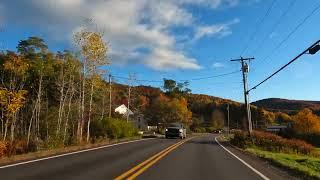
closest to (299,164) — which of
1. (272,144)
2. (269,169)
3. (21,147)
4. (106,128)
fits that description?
(269,169)

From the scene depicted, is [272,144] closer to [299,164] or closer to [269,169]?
[299,164]

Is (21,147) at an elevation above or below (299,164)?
above

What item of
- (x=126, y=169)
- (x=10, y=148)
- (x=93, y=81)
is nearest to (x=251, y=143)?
(x=93, y=81)

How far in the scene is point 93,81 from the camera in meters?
36.9

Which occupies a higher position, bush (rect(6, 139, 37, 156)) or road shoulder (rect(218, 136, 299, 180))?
bush (rect(6, 139, 37, 156))

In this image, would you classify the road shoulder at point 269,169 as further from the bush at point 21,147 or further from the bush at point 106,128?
the bush at point 106,128

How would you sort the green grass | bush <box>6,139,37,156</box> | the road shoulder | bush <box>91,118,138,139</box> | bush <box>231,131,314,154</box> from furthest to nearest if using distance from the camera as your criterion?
bush <box>91,118,138,139</box>
bush <box>231,131,314,154</box>
bush <box>6,139,37,156</box>
the green grass
the road shoulder

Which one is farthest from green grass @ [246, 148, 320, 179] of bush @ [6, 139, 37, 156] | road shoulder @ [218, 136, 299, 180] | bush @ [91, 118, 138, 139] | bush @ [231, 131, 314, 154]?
bush @ [91, 118, 138, 139]

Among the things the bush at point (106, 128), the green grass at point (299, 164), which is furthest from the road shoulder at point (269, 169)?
the bush at point (106, 128)

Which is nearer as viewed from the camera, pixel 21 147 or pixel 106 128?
pixel 21 147

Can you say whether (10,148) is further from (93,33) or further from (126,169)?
(93,33)

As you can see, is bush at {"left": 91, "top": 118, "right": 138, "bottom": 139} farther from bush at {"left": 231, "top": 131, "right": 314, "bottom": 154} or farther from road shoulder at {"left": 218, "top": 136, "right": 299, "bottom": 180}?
road shoulder at {"left": 218, "top": 136, "right": 299, "bottom": 180}

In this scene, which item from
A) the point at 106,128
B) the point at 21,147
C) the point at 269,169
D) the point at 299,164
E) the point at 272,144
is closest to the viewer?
the point at 269,169

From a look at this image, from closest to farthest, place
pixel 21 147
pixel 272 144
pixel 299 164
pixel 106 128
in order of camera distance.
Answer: pixel 21 147, pixel 299 164, pixel 272 144, pixel 106 128
